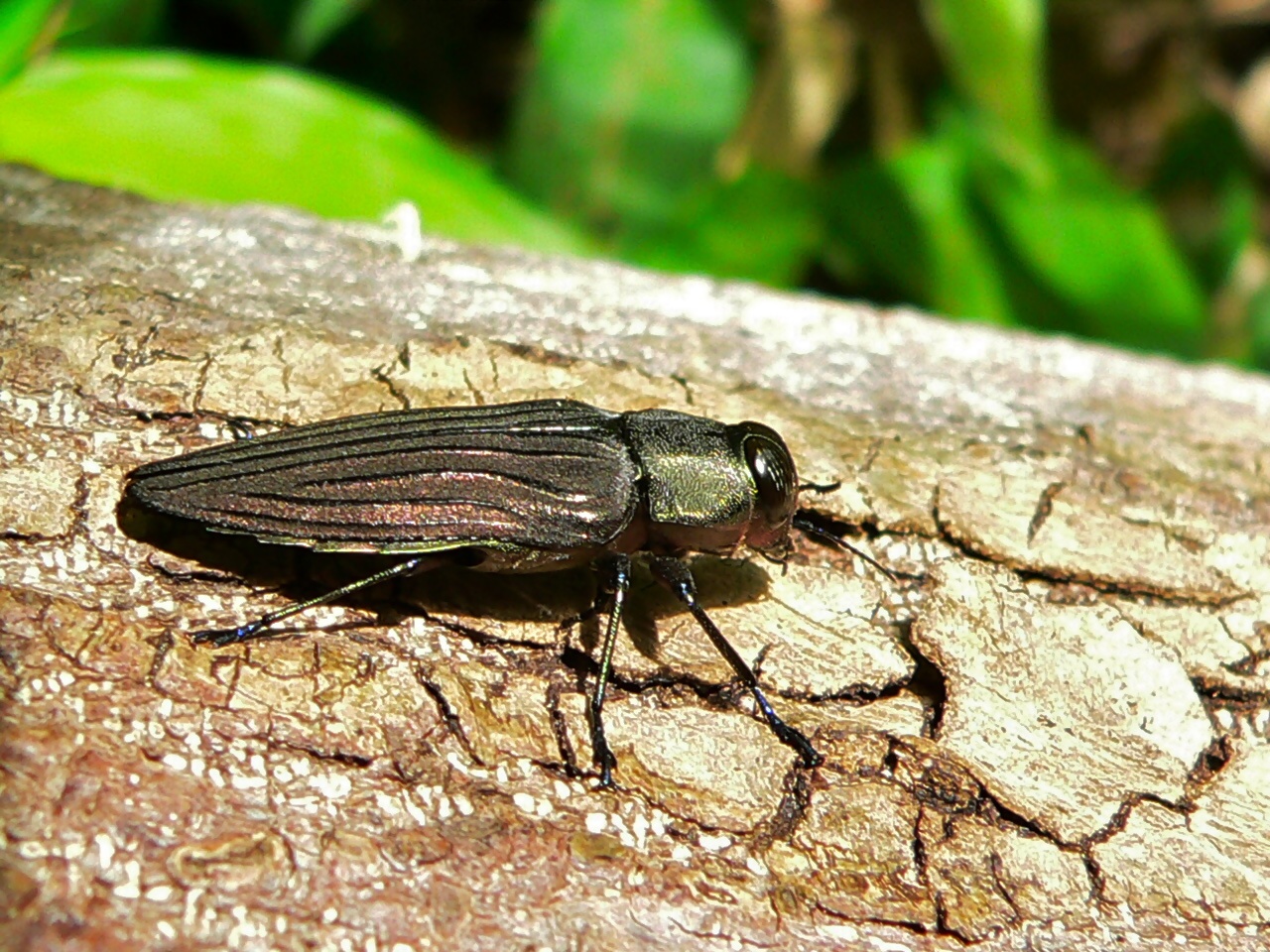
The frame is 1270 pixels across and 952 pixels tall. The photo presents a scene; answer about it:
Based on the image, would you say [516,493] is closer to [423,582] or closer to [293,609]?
[423,582]

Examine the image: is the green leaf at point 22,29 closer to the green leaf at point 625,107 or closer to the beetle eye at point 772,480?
the green leaf at point 625,107

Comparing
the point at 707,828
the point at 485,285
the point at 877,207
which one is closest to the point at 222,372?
the point at 485,285

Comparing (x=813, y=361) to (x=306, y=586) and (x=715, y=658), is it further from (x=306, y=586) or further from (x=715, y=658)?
(x=306, y=586)

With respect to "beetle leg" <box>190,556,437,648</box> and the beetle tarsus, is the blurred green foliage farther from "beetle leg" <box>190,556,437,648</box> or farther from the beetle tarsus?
the beetle tarsus

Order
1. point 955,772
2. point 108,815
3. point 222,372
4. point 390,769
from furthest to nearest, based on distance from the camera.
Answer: point 222,372 < point 955,772 < point 390,769 < point 108,815

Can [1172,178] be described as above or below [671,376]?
above

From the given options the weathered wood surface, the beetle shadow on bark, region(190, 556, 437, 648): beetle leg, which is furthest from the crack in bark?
region(190, 556, 437, 648): beetle leg
